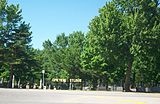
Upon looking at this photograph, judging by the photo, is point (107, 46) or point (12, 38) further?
point (12, 38)

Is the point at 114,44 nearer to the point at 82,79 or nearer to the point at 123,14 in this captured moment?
the point at 123,14

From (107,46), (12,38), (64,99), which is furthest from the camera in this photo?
(12,38)

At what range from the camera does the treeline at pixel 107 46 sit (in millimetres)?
62031

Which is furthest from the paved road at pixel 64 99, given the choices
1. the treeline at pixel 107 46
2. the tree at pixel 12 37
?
the tree at pixel 12 37

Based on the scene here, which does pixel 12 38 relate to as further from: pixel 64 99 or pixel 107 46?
pixel 64 99

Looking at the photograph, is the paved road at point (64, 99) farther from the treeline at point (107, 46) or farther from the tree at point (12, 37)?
the tree at point (12, 37)

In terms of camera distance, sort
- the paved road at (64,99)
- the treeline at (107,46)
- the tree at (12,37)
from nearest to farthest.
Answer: the paved road at (64,99), the treeline at (107,46), the tree at (12,37)

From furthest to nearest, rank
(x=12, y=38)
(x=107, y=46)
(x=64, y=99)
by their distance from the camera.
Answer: (x=12, y=38) → (x=107, y=46) → (x=64, y=99)

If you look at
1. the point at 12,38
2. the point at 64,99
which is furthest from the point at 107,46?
the point at 64,99

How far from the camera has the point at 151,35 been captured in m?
62.2

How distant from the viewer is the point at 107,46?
204ft

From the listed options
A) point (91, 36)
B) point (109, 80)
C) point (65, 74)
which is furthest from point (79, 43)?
point (91, 36)

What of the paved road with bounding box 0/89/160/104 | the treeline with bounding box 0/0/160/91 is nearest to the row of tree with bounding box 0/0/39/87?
the treeline with bounding box 0/0/160/91

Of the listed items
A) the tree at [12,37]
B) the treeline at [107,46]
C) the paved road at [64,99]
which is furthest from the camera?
the tree at [12,37]
